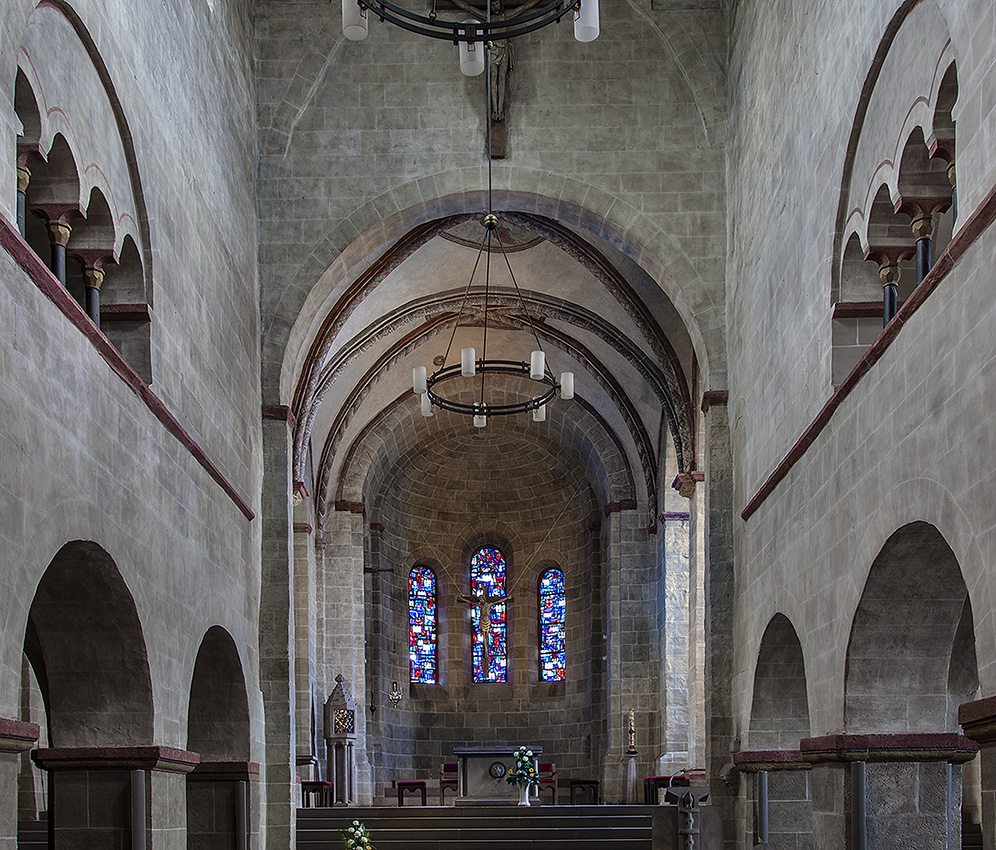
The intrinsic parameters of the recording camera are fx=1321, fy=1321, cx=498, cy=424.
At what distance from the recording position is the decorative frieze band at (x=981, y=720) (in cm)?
612

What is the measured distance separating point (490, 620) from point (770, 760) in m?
15.5

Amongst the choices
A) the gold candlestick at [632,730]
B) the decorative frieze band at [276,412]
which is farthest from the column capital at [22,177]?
the gold candlestick at [632,730]

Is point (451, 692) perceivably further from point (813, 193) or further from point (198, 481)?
point (813, 193)

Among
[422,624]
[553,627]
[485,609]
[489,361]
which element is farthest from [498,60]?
[422,624]

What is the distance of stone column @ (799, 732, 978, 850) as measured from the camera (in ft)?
29.6

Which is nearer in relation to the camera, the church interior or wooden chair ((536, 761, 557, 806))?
the church interior

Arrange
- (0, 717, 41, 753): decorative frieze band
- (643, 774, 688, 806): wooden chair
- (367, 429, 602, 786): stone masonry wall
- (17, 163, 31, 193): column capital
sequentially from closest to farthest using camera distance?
(0, 717, 41, 753): decorative frieze band, (17, 163, 31, 193): column capital, (643, 774, 688, 806): wooden chair, (367, 429, 602, 786): stone masonry wall

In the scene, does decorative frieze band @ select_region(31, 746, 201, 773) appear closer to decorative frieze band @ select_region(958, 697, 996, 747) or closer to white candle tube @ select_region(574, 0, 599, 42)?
decorative frieze band @ select_region(958, 697, 996, 747)

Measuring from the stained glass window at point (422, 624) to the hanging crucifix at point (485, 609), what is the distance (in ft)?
2.36

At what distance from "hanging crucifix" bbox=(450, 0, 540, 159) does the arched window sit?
1397 centimetres

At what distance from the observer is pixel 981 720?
6.21 meters

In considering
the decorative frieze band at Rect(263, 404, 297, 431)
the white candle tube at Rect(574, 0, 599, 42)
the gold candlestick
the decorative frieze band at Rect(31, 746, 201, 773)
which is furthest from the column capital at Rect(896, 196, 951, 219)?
the gold candlestick

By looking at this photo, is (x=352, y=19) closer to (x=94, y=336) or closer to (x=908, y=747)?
(x=94, y=336)

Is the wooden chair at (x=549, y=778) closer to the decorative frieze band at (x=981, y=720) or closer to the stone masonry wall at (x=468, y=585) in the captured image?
the stone masonry wall at (x=468, y=585)
